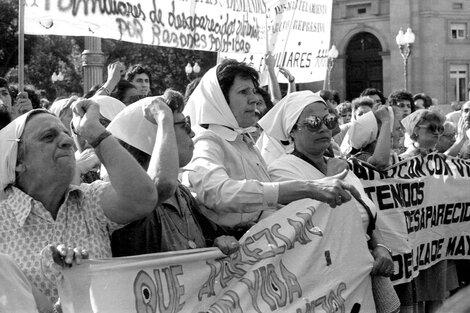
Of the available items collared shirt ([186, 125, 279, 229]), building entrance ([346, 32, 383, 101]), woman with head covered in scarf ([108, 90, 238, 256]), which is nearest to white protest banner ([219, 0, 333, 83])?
collared shirt ([186, 125, 279, 229])

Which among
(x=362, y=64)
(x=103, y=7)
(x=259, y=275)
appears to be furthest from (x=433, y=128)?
(x=362, y=64)

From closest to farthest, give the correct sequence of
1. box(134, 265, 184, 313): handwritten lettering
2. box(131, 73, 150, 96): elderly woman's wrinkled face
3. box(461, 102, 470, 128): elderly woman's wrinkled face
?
box(134, 265, 184, 313): handwritten lettering, box(131, 73, 150, 96): elderly woman's wrinkled face, box(461, 102, 470, 128): elderly woman's wrinkled face

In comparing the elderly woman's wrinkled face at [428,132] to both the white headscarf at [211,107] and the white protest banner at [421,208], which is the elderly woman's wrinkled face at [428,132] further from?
the white headscarf at [211,107]

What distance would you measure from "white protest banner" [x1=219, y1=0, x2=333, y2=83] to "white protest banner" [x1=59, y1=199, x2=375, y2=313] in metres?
4.15

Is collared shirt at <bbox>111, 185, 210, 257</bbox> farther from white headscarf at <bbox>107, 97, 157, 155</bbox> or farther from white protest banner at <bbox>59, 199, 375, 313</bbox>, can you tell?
white headscarf at <bbox>107, 97, 157, 155</bbox>

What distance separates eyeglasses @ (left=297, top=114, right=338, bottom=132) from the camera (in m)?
4.90

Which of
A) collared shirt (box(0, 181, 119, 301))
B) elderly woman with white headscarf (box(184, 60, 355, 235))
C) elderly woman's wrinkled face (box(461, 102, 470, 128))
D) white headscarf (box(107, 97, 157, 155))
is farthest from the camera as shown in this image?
elderly woman's wrinkled face (box(461, 102, 470, 128))

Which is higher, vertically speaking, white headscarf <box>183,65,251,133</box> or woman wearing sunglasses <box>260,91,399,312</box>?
white headscarf <box>183,65,251,133</box>

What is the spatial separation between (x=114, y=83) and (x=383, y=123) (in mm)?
2153

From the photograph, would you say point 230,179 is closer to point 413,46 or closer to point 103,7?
point 103,7

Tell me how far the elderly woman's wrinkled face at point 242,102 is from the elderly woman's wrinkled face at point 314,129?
0.35m

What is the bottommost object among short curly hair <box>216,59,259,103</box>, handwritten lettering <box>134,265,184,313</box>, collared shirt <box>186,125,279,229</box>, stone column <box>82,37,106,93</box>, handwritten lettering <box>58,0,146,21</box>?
handwritten lettering <box>134,265,184,313</box>

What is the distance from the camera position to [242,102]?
4.70 m

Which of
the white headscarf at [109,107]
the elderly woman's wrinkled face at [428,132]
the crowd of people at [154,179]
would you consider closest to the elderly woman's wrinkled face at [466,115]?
the elderly woman's wrinkled face at [428,132]
